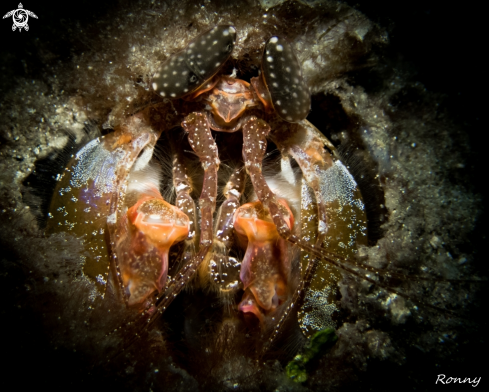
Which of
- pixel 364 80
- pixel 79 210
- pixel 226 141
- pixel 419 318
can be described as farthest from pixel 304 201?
pixel 79 210

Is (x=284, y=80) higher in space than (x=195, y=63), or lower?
lower

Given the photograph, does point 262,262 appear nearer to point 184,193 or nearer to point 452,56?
point 184,193

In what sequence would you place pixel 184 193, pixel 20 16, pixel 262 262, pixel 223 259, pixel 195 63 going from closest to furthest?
pixel 195 63 → pixel 20 16 → pixel 262 262 → pixel 223 259 → pixel 184 193

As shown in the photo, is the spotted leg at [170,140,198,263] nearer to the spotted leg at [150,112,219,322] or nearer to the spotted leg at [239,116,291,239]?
the spotted leg at [150,112,219,322]

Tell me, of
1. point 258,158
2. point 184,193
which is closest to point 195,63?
point 258,158

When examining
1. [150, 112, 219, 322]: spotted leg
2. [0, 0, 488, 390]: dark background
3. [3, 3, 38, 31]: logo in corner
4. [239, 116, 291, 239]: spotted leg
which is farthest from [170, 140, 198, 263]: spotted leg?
[0, 0, 488, 390]: dark background

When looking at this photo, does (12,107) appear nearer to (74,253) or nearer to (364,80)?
(74,253)

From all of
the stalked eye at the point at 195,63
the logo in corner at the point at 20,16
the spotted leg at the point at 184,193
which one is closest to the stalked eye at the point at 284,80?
the stalked eye at the point at 195,63
